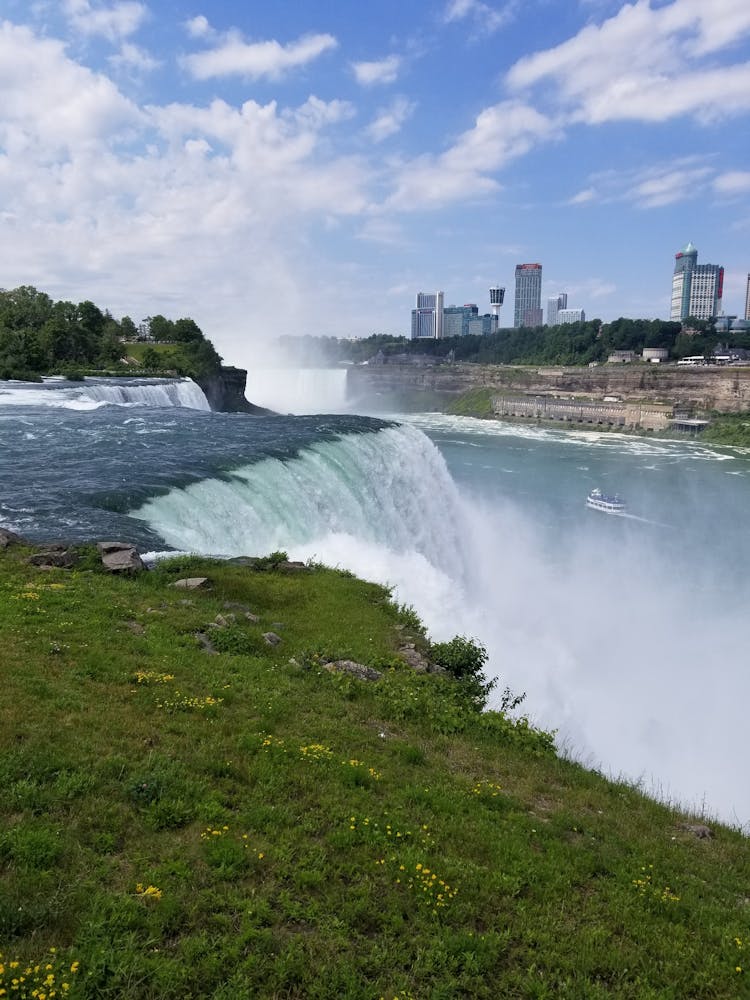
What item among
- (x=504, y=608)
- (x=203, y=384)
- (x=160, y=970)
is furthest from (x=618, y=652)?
(x=203, y=384)

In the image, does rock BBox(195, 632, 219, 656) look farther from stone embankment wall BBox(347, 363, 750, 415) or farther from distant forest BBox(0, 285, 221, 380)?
stone embankment wall BBox(347, 363, 750, 415)

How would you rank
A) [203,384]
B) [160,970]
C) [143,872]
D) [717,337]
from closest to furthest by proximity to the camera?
[160,970] → [143,872] → [203,384] → [717,337]

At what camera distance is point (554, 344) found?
453 feet

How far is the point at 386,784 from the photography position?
6.55 metres

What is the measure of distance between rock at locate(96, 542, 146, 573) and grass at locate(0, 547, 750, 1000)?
9.16 feet

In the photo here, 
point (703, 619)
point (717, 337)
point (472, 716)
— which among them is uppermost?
point (717, 337)

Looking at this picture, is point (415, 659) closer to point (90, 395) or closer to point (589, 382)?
point (90, 395)

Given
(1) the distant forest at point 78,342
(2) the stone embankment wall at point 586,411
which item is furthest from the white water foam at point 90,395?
(2) the stone embankment wall at point 586,411

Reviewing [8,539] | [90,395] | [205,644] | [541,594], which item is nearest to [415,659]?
[205,644]

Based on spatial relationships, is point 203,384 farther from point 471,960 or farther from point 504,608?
point 471,960

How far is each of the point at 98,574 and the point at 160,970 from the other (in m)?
8.70

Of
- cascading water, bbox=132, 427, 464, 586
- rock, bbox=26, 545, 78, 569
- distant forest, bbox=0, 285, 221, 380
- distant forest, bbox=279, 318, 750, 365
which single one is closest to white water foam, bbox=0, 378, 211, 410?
distant forest, bbox=0, 285, 221, 380

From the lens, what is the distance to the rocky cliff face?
6166cm

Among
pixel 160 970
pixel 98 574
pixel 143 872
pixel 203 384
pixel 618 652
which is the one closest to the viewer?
pixel 160 970
